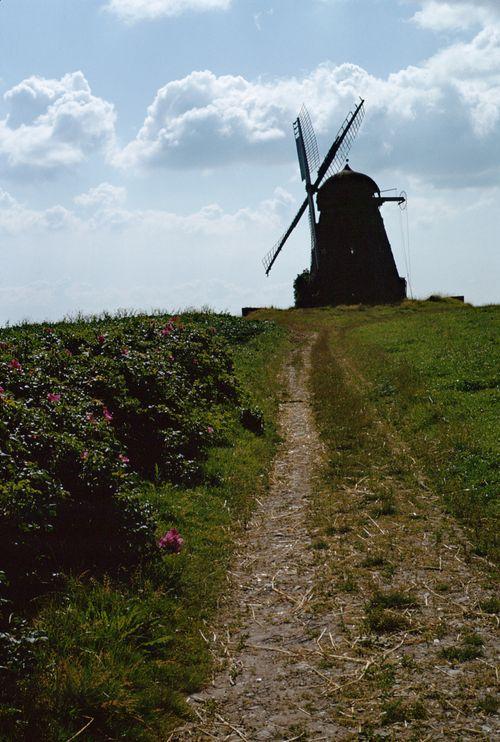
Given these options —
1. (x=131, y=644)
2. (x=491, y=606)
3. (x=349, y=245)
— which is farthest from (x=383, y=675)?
(x=349, y=245)

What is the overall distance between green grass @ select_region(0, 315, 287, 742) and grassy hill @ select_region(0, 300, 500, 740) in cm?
1

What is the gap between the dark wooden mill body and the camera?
5900cm

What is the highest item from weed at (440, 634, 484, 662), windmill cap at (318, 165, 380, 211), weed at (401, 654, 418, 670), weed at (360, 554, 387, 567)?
windmill cap at (318, 165, 380, 211)

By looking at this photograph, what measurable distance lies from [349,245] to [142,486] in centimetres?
5200

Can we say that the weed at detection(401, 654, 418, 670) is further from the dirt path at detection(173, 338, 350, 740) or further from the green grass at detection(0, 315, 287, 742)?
the green grass at detection(0, 315, 287, 742)

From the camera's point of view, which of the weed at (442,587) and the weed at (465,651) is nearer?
the weed at (465,651)

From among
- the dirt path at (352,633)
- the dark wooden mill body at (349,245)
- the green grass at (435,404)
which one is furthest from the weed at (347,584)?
the dark wooden mill body at (349,245)

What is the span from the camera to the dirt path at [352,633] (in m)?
5.19

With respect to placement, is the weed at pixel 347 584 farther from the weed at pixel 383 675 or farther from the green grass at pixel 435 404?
the green grass at pixel 435 404

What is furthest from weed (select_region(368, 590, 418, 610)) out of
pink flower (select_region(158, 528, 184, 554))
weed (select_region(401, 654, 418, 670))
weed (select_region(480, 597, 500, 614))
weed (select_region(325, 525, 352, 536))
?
pink flower (select_region(158, 528, 184, 554))

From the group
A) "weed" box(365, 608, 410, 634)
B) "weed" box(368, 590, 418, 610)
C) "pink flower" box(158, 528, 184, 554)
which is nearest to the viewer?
"weed" box(365, 608, 410, 634)

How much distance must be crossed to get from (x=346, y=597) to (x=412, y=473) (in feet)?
14.5

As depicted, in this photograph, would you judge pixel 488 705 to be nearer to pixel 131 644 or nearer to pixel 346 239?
pixel 131 644

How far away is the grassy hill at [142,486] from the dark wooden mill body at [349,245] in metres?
41.2
